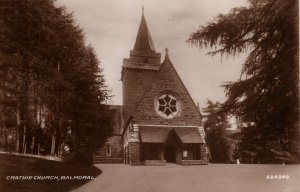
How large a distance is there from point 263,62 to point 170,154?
1431cm

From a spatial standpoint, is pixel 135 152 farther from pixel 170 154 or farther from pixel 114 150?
pixel 114 150

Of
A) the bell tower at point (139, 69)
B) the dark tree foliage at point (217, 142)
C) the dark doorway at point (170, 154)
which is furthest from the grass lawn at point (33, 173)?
the bell tower at point (139, 69)

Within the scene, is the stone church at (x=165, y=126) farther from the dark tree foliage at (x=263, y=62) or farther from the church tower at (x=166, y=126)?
the dark tree foliage at (x=263, y=62)

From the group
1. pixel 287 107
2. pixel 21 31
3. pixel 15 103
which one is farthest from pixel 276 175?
pixel 21 31

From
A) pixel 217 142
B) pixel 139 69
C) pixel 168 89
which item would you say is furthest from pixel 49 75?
pixel 217 142

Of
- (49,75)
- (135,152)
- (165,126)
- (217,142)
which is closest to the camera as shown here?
(49,75)

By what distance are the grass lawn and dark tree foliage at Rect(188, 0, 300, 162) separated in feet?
13.4

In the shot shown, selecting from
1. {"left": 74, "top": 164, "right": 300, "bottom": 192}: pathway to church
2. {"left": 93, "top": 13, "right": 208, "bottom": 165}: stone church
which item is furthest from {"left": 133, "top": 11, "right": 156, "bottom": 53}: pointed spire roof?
{"left": 74, "top": 164, "right": 300, "bottom": 192}: pathway to church

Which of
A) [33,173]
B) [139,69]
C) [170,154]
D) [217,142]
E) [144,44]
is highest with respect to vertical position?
[144,44]

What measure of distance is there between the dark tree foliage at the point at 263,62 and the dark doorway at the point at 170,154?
43.8ft

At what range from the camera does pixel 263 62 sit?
7.97 metres

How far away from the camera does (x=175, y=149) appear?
20531mm

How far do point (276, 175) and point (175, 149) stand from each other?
37.2ft

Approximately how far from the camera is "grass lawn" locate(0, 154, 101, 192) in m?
7.90
